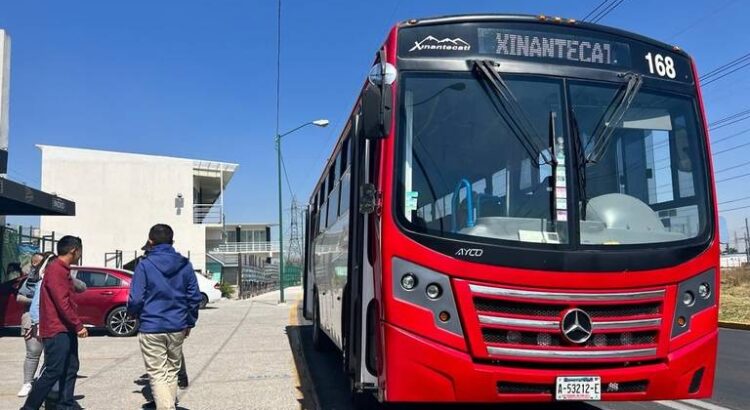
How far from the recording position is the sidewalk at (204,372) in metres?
7.23

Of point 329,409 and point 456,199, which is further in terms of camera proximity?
point 329,409

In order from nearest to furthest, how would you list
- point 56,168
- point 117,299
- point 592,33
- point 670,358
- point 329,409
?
point 670,358, point 592,33, point 329,409, point 117,299, point 56,168

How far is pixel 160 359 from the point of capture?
5.75 meters

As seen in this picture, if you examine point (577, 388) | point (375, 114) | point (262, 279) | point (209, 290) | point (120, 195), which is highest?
point (120, 195)

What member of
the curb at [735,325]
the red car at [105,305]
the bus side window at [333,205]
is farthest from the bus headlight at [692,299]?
the curb at [735,325]

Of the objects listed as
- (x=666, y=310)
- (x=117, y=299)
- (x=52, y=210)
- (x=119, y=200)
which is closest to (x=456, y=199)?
(x=666, y=310)

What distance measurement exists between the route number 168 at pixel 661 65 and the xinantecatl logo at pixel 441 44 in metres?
1.60

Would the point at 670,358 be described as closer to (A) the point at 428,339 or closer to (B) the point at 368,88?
(A) the point at 428,339

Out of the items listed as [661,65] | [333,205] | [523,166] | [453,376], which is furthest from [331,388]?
[661,65]

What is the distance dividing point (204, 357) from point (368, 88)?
284 inches

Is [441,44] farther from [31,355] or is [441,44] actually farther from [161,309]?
[31,355]

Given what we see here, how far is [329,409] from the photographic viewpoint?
276 inches

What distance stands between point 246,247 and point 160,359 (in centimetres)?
4989

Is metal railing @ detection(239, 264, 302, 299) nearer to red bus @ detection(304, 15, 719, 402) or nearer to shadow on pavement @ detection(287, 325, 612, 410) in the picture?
shadow on pavement @ detection(287, 325, 612, 410)
